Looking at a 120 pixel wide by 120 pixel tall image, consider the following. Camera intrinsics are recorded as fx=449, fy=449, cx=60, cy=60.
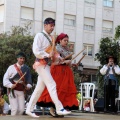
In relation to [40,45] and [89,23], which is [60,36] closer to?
[40,45]

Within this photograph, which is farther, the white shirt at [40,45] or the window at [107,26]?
the window at [107,26]

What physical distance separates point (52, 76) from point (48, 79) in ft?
2.12

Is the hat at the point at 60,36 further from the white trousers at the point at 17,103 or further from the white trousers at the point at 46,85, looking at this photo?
the white trousers at the point at 17,103

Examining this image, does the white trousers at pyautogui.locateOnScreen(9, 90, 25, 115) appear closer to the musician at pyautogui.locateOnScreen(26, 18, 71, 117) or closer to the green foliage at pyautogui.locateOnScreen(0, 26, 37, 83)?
the musician at pyautogui.locateOnScreen(26, 18, 71, 117)

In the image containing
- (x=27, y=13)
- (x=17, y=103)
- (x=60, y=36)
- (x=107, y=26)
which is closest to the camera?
(x=60, y=36)

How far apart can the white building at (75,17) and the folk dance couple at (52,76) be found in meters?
33.6

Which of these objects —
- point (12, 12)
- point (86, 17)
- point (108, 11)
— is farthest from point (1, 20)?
point (108, 11)

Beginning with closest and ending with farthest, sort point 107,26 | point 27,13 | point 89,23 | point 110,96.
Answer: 1. point 110,96
2. point 27,13
3. point 89,23
4. point 107,26

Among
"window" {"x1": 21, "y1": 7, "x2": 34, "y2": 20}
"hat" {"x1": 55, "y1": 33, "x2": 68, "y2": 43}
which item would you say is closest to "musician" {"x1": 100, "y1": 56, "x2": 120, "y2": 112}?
"hat" {"x1": 55, "y1": 33, "x2": 68, "y2": 43}

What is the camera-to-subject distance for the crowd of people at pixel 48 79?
889 cm

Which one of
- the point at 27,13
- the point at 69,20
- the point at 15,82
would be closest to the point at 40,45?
the point at 15,82

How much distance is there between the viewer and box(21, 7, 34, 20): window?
43.8 meters

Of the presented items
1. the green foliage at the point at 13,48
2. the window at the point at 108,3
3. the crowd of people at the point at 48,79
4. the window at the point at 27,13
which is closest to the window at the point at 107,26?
the window at the point at 108,3

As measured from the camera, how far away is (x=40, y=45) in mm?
8938
